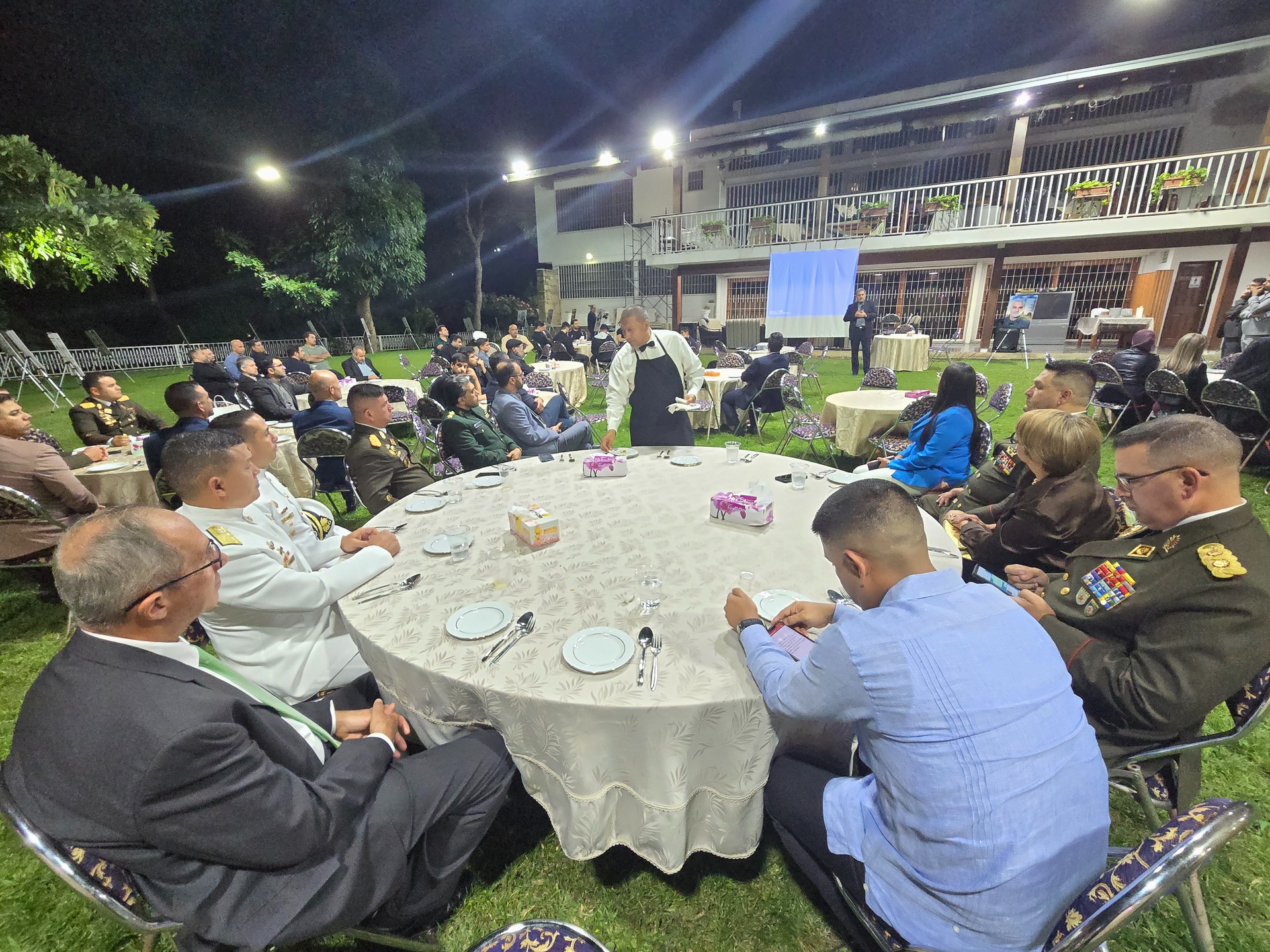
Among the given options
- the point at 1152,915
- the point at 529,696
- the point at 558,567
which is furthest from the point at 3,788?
the point at 1152,915

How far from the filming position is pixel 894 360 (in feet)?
39.6

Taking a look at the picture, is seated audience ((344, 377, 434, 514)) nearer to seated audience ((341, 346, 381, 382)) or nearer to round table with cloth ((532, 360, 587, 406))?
round table with cloth ((532, 360, 587, 406))

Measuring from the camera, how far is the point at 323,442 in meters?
3.90

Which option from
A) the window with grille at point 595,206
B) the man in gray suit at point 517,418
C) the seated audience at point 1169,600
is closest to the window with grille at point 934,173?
the window with grille at point 595,206

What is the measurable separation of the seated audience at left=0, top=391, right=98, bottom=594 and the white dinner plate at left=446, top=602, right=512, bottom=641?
3.30m

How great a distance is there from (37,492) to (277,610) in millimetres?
2873

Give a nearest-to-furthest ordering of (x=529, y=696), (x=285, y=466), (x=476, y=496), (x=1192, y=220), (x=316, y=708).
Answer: (x=529, y=696)
(x=316, y=708)
(x=476, y=496)
(x=285, y=466)
(x=1192, y=220)

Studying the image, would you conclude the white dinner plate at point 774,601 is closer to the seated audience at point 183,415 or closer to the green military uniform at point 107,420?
the seated audience at point 183,415

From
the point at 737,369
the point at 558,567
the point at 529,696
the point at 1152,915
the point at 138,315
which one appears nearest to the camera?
the point at 529,696

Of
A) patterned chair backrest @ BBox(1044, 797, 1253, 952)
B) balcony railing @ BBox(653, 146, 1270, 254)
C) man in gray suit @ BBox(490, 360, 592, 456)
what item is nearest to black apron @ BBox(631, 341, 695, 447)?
man in gray suit @ BBox(490, 360, 592, 456)

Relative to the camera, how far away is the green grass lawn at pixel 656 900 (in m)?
1.62

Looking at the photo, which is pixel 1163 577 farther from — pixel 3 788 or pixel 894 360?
pixel 894 360

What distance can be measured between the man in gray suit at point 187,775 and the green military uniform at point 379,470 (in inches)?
87.0

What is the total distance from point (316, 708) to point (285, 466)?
4.16 meters
